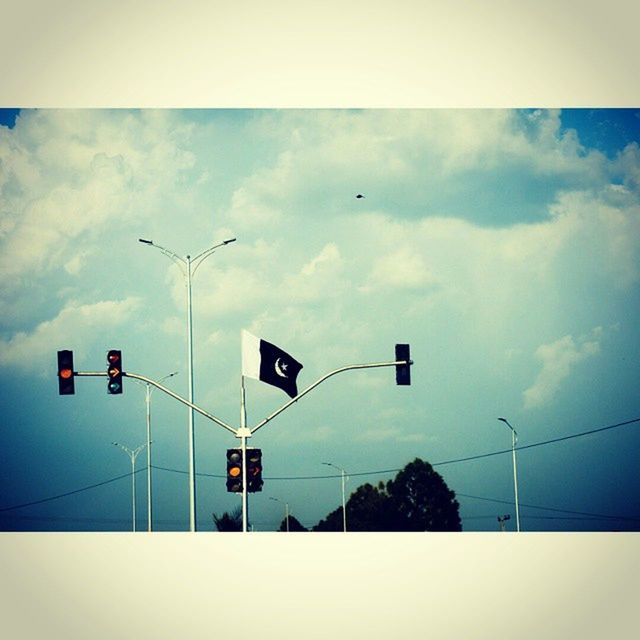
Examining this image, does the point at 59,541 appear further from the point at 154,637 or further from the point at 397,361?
the point at 397,361

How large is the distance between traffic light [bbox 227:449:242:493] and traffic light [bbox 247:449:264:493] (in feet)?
0.78

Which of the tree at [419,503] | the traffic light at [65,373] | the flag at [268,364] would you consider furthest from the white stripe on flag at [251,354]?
the tree at [419,503]

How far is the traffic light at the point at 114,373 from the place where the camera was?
22938 mm

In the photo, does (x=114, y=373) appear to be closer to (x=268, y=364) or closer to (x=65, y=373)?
(x=65, y=373)

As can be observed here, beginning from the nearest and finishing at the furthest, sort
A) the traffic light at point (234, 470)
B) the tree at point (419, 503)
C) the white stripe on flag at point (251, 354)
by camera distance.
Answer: the traffic light at point (234, 470) < the white stripe on flag at point (251, 354) < the tree at point (419, 503)

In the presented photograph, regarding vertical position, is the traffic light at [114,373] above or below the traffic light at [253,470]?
above

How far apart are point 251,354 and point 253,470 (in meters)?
3.01

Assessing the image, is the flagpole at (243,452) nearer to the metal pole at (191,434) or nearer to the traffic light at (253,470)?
the traffic light at (253,470)

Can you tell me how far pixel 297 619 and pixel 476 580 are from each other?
434cm

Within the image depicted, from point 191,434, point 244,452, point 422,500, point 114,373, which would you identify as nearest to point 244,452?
point 244,452

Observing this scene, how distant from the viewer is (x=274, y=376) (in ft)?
78.4

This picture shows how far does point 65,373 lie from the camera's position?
22.6m

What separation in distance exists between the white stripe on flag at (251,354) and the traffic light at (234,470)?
7.12 feet
